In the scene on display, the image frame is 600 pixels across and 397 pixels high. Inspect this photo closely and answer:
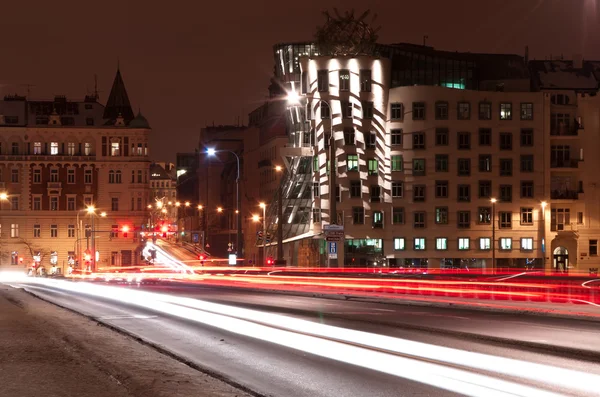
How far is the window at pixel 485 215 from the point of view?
8488 centimetres

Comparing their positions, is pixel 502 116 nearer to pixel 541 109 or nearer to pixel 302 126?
pixel 541 109

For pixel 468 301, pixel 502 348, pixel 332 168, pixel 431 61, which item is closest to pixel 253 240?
pixel 431 61

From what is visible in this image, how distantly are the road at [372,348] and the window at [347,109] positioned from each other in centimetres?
5295

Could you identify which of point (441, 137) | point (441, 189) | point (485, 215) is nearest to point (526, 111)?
point (441, 137)

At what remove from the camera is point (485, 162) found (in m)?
85.6

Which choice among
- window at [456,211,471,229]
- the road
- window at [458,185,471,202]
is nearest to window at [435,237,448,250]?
window at [456,211,471,229]

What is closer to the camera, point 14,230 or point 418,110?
point 418,110

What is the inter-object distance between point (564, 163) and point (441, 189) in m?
11.8

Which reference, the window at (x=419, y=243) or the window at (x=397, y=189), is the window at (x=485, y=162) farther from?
the window at (x=419, y=243)

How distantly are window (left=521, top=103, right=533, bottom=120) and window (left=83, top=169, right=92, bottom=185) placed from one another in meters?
56.7

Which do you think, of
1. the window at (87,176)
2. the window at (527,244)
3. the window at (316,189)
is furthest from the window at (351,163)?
the window at (87,176)

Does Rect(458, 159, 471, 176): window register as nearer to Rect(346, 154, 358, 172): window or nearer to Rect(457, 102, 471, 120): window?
Rect(457, 102, 471, 120): window

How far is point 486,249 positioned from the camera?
84375 mm

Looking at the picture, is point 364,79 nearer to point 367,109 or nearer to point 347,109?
point 367,109
